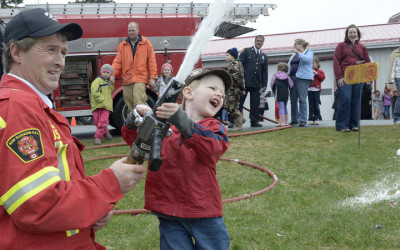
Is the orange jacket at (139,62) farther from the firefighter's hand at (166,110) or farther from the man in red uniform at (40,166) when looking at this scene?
the firefighter's hand at (166,110)

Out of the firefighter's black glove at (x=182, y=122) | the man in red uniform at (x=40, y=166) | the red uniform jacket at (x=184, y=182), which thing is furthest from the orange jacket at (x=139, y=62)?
the man in red uniform at (x=40, y=166)

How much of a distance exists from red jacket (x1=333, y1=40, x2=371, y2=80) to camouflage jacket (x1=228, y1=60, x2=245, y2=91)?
92.9 inches

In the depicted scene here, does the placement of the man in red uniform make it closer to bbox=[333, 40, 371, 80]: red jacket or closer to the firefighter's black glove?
the firefighter's black glove

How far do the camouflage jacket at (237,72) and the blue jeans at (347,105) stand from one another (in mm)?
2473

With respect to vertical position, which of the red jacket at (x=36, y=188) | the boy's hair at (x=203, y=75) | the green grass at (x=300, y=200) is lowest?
the green grass at (x=300, y=200)

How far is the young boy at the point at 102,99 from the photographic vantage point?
942cm

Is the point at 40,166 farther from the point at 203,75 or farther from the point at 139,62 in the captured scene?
the point at 139,62

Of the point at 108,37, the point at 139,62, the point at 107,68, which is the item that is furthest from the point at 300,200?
the point at 108,37

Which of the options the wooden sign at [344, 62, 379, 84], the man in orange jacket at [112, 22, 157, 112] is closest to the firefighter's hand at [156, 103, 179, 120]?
the wooden sign at [344, 62, 379, 84]

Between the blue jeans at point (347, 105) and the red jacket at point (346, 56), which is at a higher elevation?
the red jacket at point (346, 56)

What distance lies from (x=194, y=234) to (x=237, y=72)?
26.4ft

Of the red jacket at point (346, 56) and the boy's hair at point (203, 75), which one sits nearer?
the boy's hair at point (203, 75)

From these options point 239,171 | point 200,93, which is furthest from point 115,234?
point 239,171

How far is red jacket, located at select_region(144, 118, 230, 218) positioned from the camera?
2.50 meters
